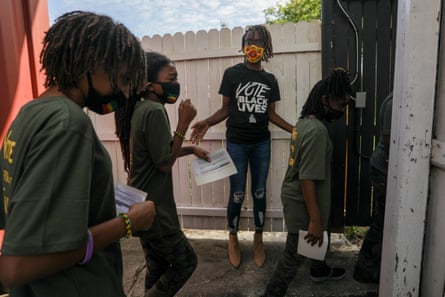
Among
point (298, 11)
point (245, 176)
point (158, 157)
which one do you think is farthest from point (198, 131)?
point (298, 11)

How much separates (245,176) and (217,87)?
43.0 inches

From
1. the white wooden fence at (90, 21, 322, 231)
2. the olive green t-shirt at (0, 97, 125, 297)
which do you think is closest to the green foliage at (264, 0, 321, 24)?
the white wooden fence at (90, 21, 322, 231)

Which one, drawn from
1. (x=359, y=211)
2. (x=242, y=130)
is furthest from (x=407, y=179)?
(x=359, y=211)

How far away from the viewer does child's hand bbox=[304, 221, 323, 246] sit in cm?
211

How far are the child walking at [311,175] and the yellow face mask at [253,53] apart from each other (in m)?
0.98

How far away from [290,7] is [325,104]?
1772cm

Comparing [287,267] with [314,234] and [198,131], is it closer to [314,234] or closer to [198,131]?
[314,234]

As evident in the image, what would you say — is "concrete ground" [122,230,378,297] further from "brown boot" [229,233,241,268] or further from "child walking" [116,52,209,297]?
"child walking" [116,52,209,297]

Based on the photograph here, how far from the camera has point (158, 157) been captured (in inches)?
77.6

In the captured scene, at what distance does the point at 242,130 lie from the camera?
10.4ft

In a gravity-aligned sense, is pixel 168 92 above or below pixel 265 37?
below

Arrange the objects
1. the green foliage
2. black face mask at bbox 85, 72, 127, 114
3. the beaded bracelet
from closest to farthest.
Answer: the beaded bracelet
black face mask at bbox 85, 72, 127, 114
the green foliage

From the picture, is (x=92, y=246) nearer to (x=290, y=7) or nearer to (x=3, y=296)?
(x=3, y=296)

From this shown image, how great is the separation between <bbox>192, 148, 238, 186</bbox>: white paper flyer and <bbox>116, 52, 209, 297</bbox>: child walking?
35cm
